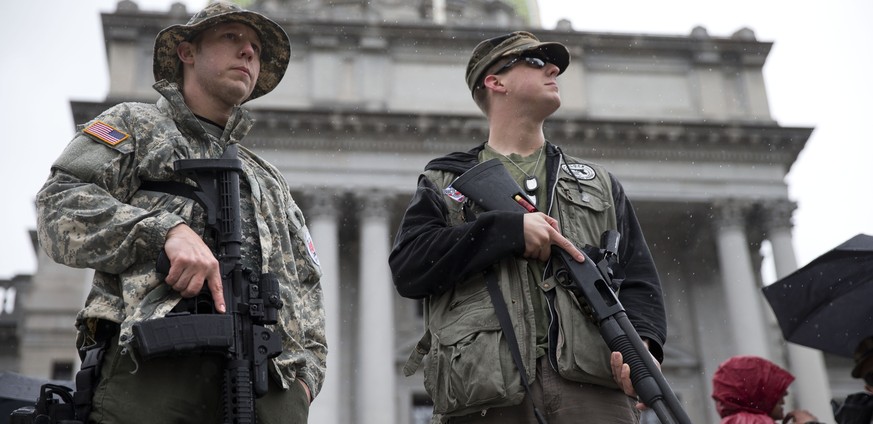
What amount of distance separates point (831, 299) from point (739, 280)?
20.8 m

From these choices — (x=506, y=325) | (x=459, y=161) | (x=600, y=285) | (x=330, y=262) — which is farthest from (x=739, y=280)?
(x=506, y=325)

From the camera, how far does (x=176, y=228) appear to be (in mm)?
3283

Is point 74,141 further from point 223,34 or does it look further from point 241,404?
point 241,404

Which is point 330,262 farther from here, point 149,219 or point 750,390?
point 149,219

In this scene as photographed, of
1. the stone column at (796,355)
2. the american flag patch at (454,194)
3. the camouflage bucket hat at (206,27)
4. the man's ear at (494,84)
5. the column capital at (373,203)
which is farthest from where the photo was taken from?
the column capital at (373,203)

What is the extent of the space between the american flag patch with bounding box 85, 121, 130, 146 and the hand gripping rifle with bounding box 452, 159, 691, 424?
1.32 metres

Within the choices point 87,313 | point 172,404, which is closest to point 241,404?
point 172,404

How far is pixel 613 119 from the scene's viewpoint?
27094mm

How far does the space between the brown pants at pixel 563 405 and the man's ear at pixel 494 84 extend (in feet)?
4.30

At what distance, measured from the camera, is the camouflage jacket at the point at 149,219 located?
3.27 metres

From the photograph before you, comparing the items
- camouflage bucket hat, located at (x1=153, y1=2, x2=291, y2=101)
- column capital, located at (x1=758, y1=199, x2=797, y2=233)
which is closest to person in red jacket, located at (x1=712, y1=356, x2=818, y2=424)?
camouflage bucket hat, located at (x1=153, y1=2, x2=291, y2=101)

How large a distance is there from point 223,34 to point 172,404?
1.55 metres

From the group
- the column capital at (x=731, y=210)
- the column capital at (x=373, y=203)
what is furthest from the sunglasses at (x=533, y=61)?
the column capital at (x=731, y=210)

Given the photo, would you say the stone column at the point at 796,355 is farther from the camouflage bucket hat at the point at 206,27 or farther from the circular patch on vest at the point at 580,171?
the camouflage bucket hat at the point at 206,27
